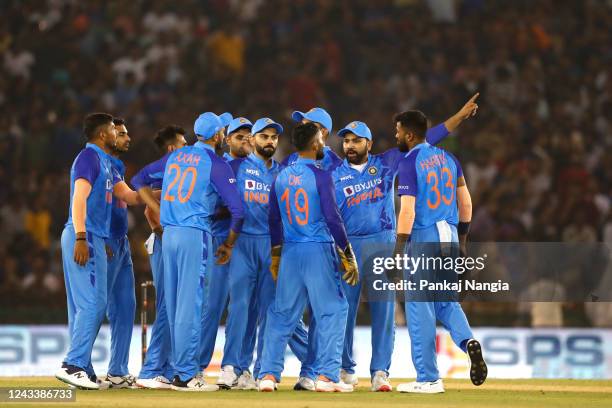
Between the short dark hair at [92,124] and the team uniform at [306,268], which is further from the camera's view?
the short dark hair at [92,124]

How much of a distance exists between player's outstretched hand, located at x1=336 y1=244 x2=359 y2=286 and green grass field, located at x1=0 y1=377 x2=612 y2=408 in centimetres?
101

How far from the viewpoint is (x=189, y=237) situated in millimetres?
11062

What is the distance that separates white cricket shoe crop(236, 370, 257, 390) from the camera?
11.6 m

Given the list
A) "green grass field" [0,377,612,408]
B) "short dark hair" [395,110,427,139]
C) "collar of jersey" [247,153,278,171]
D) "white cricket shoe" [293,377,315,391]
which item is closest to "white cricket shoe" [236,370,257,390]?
"green grass field" [0,377,612,408]

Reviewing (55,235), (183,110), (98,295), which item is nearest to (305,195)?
(98,295)

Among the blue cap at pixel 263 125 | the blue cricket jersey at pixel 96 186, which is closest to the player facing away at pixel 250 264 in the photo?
the blue cap at pixel 263 125

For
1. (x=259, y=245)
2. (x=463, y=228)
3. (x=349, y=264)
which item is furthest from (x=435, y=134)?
(x=259, y=245)

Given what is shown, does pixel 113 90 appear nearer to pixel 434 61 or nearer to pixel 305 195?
pixel 434 61

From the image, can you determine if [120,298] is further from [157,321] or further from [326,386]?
[326,386]

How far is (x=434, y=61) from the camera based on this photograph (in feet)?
68.7

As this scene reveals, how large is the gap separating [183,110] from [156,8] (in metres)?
2.35

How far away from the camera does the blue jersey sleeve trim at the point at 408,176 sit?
11.0 m

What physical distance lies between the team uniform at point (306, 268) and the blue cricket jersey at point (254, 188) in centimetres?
43

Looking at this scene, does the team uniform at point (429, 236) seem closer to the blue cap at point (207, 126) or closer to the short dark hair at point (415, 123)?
the short dark hair at point (415, 123)
